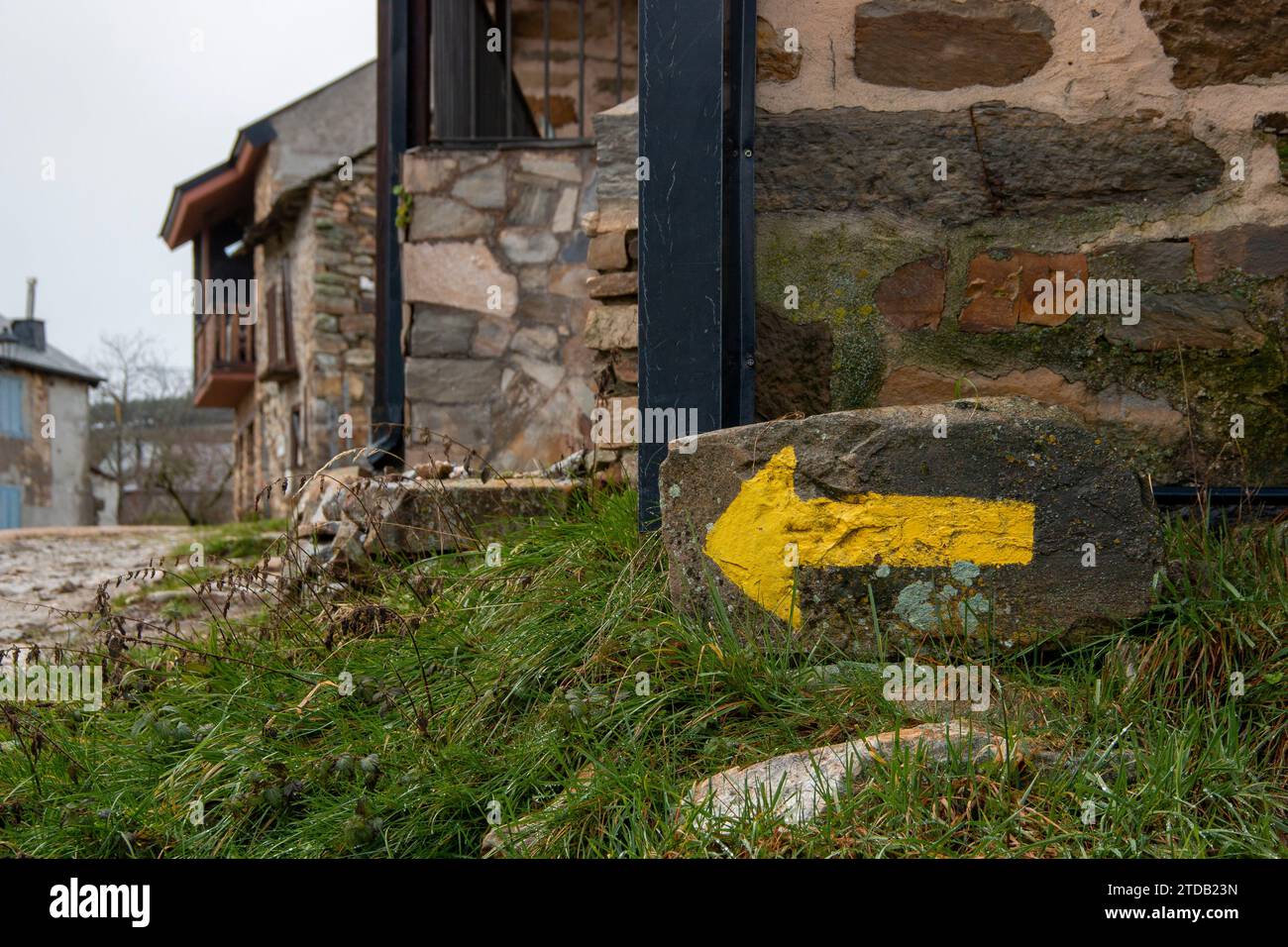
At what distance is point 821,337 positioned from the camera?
290 centimetres

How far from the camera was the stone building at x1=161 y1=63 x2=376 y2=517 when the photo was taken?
37.5 feet

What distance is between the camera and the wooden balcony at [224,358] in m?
15.1

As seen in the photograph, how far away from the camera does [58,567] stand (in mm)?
5859

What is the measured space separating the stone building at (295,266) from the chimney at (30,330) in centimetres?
1166

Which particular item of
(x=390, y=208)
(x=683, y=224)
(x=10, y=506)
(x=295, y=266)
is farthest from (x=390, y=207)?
(x=10, y=506)

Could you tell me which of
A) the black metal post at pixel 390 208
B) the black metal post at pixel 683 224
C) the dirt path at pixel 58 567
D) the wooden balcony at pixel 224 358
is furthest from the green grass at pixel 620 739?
the wooden balcony at pixel 224 358

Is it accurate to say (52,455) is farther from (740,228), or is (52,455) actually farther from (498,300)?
(740,228)

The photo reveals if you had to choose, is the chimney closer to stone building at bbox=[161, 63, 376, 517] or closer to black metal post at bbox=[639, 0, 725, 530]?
stone building at bbox=[161, 63, 376, 517]

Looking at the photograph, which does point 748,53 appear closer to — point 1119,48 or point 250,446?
point 1119,48

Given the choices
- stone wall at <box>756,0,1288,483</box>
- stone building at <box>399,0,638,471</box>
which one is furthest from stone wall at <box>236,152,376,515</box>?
stone wall at <box>756,0,1288,483</box>

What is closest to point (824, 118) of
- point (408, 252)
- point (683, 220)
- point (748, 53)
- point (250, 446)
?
point (748, 53)

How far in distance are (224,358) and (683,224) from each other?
45.2 feet

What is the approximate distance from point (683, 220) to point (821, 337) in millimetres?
453

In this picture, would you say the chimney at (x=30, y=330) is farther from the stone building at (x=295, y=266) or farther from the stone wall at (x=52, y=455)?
the stone building at (x=295, y=266)
